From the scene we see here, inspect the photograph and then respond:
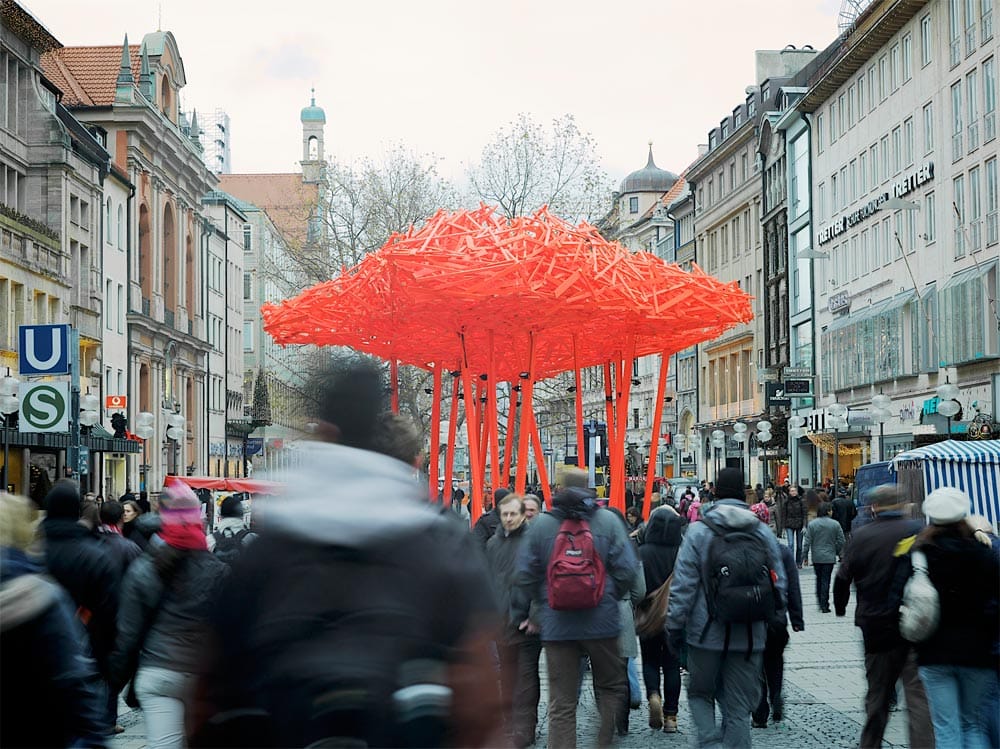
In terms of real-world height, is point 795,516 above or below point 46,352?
below

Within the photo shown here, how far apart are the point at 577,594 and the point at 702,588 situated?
0.75 meters

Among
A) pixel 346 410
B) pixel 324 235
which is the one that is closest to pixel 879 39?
pixel 324 235

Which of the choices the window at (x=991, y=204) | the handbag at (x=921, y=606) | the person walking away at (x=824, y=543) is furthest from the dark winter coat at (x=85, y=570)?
the window at (x=991, y=204)

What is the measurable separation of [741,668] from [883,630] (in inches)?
43.1

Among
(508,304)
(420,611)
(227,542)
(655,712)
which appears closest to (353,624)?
(420,611)

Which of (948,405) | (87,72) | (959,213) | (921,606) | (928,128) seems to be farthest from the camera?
(87,72)

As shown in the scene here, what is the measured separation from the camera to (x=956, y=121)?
4331cm

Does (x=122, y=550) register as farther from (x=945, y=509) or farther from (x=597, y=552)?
(x=945, y=509)

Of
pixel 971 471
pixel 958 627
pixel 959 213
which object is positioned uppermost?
pixel 959 213

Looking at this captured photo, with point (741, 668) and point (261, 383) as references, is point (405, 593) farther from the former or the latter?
point (261, 383)

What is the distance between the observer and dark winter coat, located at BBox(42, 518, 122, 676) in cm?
918

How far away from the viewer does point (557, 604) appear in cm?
933

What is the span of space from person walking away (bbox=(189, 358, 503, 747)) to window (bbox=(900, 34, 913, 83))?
4648 cm

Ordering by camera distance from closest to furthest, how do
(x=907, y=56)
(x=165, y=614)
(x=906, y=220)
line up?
(x=165, y=614) < (x=906, y=220) < (x=907, y=56)
